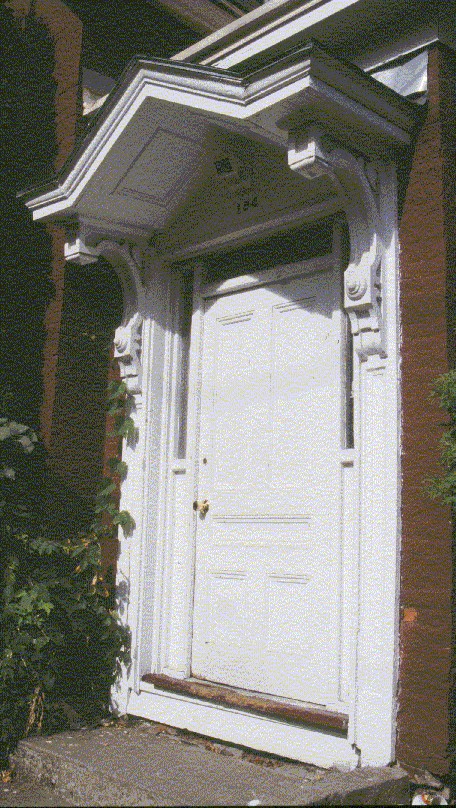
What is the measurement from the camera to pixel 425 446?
142 inches

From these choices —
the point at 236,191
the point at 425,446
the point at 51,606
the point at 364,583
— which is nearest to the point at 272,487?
the point at 364,583

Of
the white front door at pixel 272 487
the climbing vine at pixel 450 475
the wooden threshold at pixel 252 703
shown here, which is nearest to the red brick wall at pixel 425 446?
the climbing vine at pixel 450 475

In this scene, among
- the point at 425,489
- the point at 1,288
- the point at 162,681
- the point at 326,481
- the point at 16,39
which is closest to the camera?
the point at 425,489

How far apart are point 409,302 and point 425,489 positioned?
875 millimetres

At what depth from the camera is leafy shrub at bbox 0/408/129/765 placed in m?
4.46

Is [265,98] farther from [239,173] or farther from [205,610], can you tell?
[205,610]

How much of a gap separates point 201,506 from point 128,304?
1384 mm

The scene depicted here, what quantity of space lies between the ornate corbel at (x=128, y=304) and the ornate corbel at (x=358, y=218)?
162 centimetres

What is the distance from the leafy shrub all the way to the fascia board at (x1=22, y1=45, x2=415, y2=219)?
5.60ft

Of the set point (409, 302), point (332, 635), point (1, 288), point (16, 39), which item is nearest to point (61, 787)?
point (332, 635)

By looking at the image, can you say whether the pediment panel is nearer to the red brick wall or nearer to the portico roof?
the portico roof

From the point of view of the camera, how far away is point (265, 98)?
3666mm

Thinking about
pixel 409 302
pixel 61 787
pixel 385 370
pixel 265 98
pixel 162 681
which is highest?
pixel 265 98

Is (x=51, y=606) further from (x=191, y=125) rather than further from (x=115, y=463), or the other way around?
(x=191, y=125)
